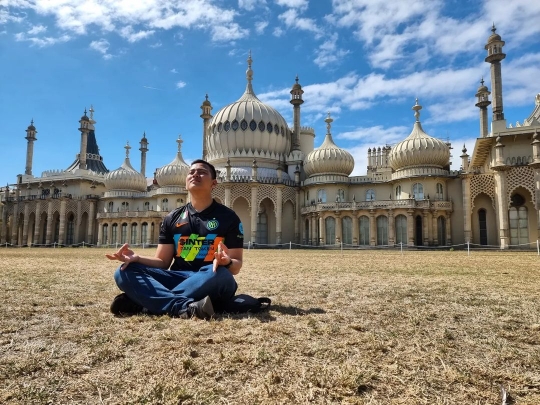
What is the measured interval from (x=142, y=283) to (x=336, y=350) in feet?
7.59

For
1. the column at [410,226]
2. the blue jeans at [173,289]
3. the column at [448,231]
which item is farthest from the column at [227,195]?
the blue jeans at [173,289]

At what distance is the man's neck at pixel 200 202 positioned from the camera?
4875mm

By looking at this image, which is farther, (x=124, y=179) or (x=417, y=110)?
(x=124, y=179)

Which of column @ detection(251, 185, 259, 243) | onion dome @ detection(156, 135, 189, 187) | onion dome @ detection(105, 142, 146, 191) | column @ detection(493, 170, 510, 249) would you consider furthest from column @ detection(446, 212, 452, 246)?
onion dome @ detection(105, 142, 146, 191)

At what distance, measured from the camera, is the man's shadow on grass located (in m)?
4.23

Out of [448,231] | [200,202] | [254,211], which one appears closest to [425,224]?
[448,231]

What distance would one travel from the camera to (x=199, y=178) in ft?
15.8

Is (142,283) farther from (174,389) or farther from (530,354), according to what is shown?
(530,354)

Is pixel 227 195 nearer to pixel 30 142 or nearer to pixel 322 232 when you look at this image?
pixel 322 232

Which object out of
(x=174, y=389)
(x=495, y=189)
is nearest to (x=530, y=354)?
(x=174, y=389)

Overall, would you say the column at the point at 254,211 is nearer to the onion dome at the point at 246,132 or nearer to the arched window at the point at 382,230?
the onion dome at the point at 246,132

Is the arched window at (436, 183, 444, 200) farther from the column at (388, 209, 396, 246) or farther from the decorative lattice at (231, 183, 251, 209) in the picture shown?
the decorative lattice at (231, 183, 251, 209)

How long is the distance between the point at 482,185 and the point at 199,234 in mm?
31777

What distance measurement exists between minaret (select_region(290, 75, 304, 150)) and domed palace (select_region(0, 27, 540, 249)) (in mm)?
114
